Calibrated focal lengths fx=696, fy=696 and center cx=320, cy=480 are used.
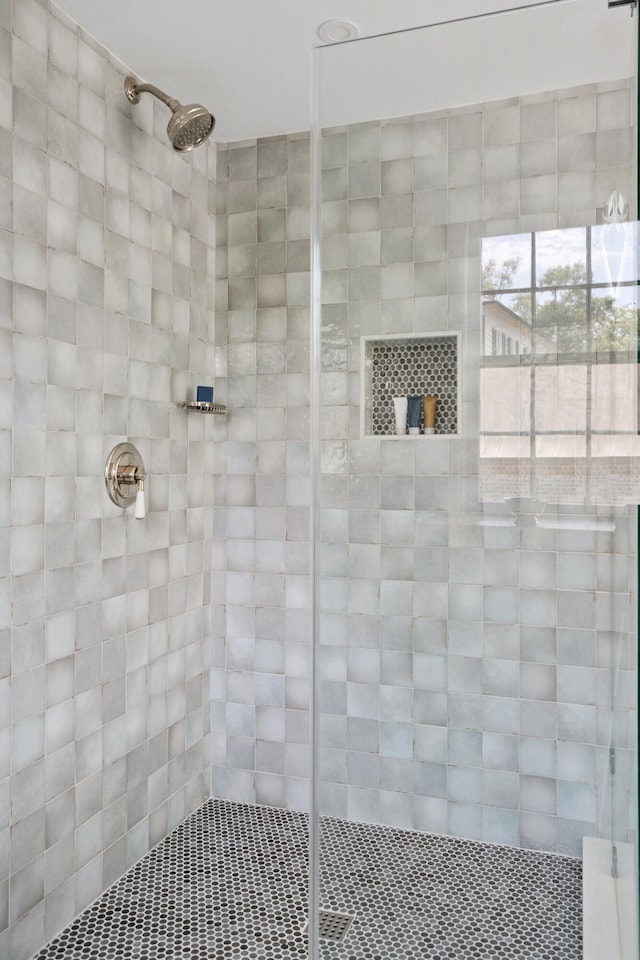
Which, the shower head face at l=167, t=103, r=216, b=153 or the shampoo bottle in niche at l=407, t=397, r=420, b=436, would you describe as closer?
the shampoo bottle in niche at l=407, t=397, r=420, b=436

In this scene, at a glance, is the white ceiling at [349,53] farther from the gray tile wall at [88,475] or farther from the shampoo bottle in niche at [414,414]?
the shampoo bottle in niche at [414,414]

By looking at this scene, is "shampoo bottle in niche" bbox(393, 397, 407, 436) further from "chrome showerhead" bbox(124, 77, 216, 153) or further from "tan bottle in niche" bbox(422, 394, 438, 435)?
"chrome showerhead" bbox(124, 77, 216, 153)

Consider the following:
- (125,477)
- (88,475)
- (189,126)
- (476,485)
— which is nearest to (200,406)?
(125,477)

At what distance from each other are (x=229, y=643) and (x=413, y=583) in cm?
161

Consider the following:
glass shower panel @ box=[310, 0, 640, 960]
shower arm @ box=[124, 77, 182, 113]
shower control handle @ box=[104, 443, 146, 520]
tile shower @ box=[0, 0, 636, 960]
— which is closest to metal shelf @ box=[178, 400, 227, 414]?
tile shower @ box=[0, 0, 636, 960]

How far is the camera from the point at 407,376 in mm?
1265

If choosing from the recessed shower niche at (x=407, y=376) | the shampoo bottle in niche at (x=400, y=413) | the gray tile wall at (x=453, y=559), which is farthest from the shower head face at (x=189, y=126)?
the shampoo bottle in niche at (x=400, y=413)

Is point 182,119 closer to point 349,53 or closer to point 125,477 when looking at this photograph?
point 349,53

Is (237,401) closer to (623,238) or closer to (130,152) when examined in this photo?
(130,152)

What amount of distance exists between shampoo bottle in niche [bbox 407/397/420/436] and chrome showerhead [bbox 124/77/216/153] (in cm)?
135

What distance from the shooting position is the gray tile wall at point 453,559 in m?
1.13

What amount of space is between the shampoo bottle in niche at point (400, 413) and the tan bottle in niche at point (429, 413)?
0.13ft

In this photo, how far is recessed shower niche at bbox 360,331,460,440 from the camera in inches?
48.5

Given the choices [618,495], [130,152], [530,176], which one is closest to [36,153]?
[130,152]
